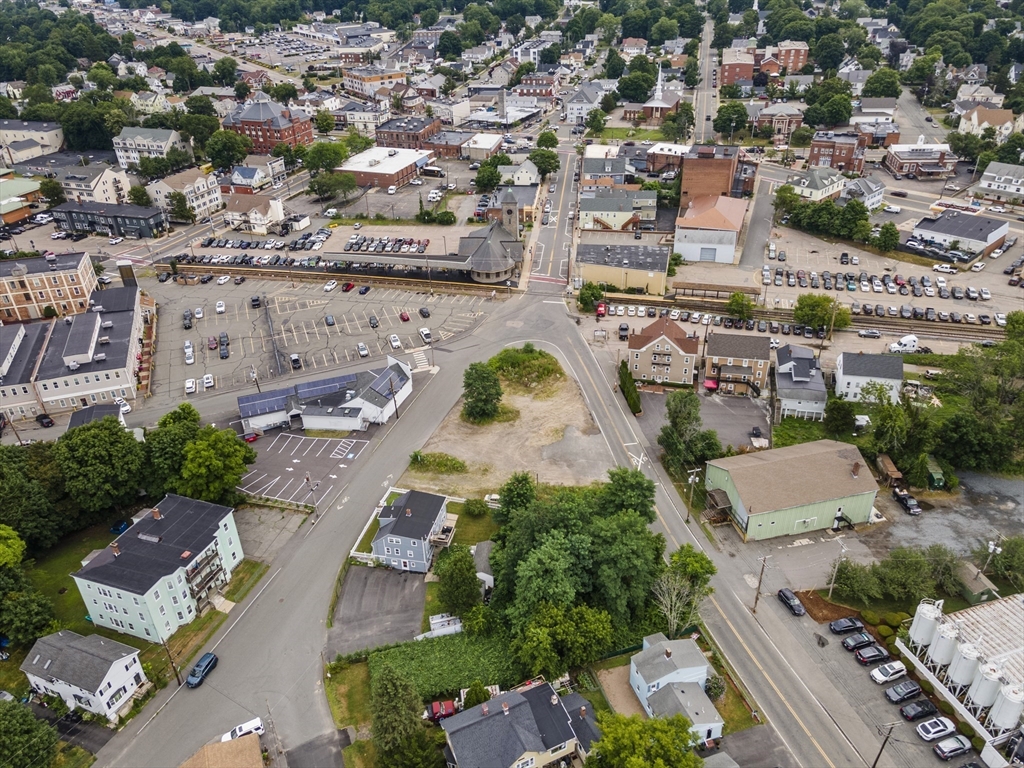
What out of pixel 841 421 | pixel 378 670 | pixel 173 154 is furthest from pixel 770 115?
pixel 378 670

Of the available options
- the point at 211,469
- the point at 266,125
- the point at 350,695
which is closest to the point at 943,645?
the point at 350,695

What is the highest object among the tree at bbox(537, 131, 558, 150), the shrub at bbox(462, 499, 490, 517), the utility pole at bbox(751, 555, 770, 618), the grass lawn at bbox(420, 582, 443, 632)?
the tree at bbox(537, 131, 558, 150)

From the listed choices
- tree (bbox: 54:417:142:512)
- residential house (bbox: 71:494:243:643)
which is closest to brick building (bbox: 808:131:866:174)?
residential house (bbox: 71:494:243:643)

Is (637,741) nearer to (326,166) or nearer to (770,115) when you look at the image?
(326,166)

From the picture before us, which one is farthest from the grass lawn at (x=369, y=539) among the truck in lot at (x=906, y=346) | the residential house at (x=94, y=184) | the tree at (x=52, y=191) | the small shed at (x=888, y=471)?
the tree at (x=52, y=191)

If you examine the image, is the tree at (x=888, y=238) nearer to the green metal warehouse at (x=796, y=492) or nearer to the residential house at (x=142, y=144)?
the green metal warehouse at (x=796, y=492)

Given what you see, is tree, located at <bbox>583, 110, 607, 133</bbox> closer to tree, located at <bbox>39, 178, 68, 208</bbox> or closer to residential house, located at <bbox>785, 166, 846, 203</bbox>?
residential house, located at <bbox>785, 166, 846, 203</bbox>
